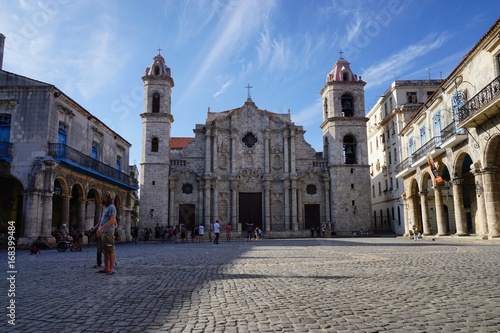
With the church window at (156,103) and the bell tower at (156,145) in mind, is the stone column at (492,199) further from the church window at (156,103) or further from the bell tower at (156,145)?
the church window at (156,103)

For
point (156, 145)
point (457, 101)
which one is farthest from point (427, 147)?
point (156, 145)

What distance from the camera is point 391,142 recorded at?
139ft

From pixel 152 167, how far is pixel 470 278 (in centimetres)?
3385

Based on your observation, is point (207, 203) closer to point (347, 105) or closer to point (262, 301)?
point (347, 105)

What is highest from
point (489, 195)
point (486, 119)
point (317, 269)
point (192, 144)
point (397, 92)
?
point (397, 92)

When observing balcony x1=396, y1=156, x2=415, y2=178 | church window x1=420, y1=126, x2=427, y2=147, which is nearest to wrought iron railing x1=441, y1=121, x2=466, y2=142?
church window x1=420, y1=126, x2=427, y2=147

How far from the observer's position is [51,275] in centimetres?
864

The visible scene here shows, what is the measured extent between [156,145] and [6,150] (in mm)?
18092

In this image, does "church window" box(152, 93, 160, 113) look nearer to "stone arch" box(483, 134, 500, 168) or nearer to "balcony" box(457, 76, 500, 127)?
"balcony" box(457, 76, 500, 127)

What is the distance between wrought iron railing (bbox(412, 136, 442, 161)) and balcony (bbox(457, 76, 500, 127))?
15.5 feet

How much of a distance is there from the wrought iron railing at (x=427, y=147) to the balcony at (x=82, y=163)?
848 inches

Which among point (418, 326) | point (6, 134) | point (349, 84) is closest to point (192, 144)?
point (349, 84)

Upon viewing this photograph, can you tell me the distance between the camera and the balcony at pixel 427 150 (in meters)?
24.3

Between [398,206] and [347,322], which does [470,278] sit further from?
[398,206]
